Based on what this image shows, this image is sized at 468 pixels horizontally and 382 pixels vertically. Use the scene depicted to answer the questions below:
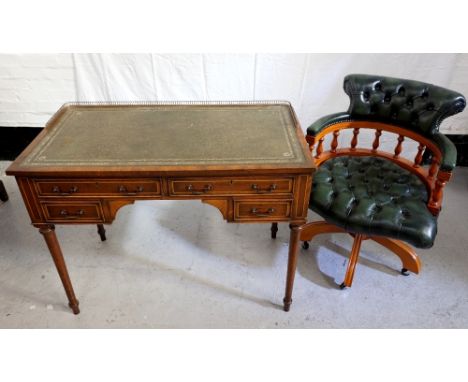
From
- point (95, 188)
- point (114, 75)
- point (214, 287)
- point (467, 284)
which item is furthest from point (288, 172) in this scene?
point (114, 75)

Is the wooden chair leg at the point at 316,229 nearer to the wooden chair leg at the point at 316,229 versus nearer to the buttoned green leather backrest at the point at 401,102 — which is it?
the wooden chair leg at the point at 316,229

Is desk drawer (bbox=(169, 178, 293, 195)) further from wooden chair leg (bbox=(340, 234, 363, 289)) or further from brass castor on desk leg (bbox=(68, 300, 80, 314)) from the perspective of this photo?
brass castor on desk leg (bbox=(68, 300, 80, 314))

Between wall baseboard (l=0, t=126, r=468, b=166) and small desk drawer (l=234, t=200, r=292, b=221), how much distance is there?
2.17 metres

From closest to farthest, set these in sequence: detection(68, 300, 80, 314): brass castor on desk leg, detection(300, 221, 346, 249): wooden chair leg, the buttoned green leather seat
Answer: the buttoned green leather seat < detection(68, 300, 80, 314): brass castor on desk leg < detection(300, 221, 346, 249): wooden chair leg

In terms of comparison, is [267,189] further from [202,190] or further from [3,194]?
[3,194]

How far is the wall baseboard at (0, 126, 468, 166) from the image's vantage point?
2.95 meters

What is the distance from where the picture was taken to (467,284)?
2033 millimetres

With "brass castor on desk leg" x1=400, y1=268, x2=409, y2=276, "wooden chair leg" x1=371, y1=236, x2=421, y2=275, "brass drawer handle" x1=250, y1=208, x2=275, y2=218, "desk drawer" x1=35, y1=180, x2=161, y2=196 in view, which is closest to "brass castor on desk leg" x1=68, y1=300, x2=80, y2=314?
"desk drawer" x1=35, y1=180, x2=161, y2=196

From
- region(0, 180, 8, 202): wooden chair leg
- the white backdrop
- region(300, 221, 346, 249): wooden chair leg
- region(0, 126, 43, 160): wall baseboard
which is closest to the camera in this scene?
region(300, 221, 346, 249): wooden chair leg

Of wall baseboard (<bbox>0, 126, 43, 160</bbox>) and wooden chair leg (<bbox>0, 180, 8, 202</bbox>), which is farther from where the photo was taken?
wall baseboard (<bbox>0, 126, 43, 160</bbox>)

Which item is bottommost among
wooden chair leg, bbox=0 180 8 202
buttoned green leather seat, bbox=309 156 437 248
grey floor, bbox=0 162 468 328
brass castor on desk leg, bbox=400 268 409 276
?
grey floor, bbox=0 162 468 328

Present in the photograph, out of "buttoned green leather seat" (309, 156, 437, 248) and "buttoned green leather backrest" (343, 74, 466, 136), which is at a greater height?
"buttoned green leather backrest" (343, 74, 466, 136)

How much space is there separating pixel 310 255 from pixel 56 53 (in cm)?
225

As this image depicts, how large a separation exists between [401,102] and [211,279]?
4.87 ft
